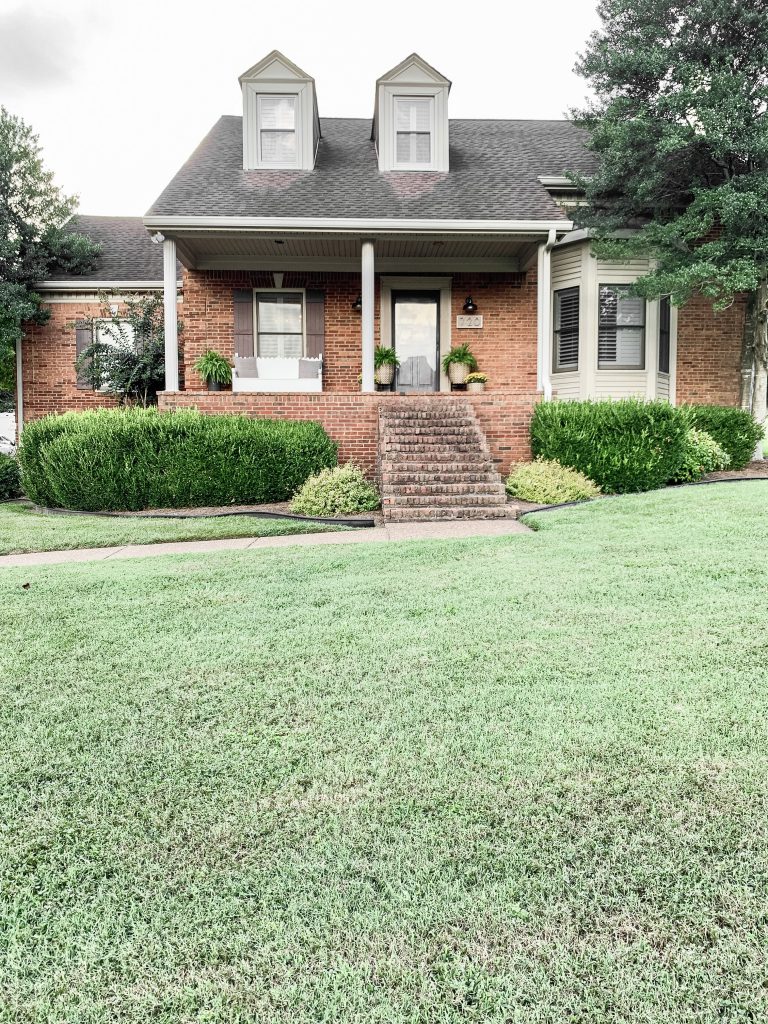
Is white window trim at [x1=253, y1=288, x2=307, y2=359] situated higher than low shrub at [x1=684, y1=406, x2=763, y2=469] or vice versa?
white window trim at [x1=253, y1=288, x2=307, y2=359]

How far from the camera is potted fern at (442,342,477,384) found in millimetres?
12758

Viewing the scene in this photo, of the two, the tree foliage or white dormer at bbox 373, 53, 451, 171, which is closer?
the tree foliage

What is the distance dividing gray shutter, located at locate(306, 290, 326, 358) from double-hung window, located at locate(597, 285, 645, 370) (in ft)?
18.2

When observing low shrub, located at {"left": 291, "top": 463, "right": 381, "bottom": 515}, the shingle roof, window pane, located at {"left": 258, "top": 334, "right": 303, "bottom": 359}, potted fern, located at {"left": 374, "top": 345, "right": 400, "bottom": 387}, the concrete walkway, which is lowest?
the concrete walkway

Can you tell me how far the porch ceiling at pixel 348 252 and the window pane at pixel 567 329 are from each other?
3.55ft

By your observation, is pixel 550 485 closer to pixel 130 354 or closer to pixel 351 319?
pixel 351 319

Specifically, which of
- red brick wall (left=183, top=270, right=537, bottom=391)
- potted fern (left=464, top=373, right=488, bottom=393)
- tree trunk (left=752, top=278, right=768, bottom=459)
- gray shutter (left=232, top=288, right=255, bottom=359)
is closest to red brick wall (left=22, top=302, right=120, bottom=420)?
red brick wall (left=183, top=270, right=537, bottom=391)

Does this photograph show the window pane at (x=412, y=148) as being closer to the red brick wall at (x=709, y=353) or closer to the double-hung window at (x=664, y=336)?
the double-hung window at (x=664, y=336)

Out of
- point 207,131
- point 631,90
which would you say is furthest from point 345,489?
point 207,131

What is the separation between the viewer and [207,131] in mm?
15109

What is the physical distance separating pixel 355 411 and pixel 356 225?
3224 mm

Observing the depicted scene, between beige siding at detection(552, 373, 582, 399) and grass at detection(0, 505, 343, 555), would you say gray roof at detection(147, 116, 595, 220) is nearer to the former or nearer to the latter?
beige siding at detection(552, 373, 582, 399)

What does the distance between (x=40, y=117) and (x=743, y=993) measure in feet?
65.1

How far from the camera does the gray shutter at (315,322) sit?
44.0 feet
